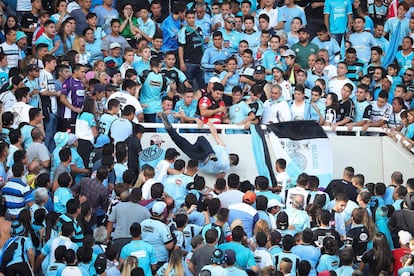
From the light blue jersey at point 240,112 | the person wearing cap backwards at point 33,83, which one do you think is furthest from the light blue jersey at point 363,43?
the person wearing cap backwards at point 33,83

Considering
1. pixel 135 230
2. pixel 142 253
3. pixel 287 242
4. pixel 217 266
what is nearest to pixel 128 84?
pixel 135 230

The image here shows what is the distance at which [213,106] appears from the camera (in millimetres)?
20766

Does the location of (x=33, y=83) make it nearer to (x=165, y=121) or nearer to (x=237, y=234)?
(x=165, y=121)

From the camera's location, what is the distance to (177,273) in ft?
52.1

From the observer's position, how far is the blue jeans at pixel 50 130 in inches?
796

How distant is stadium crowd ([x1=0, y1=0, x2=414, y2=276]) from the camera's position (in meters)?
16.5

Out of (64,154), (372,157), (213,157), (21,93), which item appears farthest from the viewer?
(372,157)

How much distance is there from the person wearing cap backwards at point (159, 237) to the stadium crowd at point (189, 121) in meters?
0.02

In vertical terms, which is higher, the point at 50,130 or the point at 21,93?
the point at 21,93

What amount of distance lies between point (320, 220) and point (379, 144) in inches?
183

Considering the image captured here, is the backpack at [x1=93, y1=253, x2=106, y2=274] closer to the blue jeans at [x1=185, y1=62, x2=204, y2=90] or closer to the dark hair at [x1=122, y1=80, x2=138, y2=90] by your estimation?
the dark hair at [x1=122, y1=80, x2=138, y2=90]

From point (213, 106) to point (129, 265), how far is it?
5.61 m

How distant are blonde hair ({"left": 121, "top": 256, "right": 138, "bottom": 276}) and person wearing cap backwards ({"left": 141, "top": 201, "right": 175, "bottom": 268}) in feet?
3.01

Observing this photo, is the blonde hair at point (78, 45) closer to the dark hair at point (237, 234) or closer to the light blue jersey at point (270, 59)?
the light blue jersey at point (270, 59)
